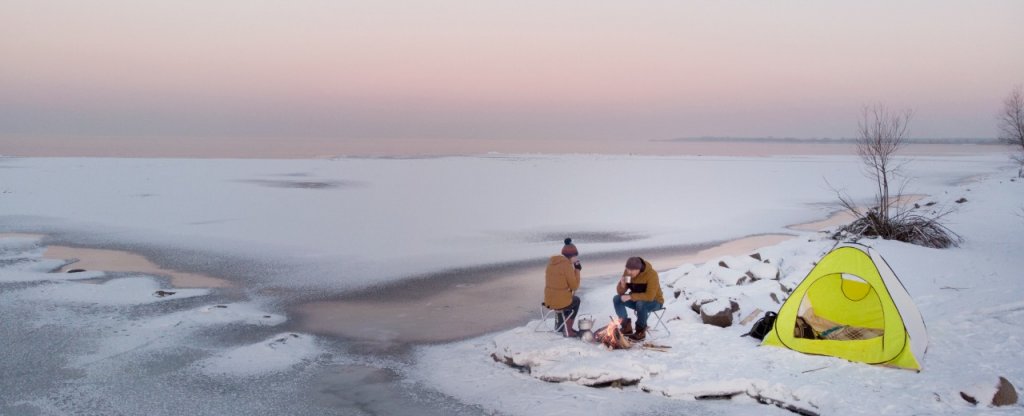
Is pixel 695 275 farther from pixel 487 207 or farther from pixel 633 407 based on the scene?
pixel 487 207

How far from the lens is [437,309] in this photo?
36.4ft

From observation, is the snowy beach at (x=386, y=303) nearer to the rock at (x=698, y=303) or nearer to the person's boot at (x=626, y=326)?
the rock at (x=698, y=303)

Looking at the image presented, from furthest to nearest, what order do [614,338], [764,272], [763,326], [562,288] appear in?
[764,272]
[562,288]
[763,326]
[614,338]

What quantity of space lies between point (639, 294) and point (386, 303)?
4.66m

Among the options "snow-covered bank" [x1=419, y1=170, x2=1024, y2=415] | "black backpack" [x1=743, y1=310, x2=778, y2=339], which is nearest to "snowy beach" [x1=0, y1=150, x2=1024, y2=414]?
"snow-covered bank" [x1=419, y1=170, x2=1024, y2=415]

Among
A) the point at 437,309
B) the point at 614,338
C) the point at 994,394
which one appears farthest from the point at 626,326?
the point at 994,394

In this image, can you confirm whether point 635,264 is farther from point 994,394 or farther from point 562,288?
point 994,394

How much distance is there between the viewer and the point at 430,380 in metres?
7.89

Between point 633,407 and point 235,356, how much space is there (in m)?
4.99

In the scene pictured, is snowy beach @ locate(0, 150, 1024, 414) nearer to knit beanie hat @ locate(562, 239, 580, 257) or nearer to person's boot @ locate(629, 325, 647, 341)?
person's boot @ locate(629, 325, 647, 341)

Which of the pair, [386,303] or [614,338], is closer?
[614,338]

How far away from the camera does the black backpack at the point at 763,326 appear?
8.43 m

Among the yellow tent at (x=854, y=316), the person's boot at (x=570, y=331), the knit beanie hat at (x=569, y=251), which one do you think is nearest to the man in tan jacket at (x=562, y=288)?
the person's boot at (x=570, y=331)

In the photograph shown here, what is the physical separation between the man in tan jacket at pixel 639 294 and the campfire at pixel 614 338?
26 centimetres
